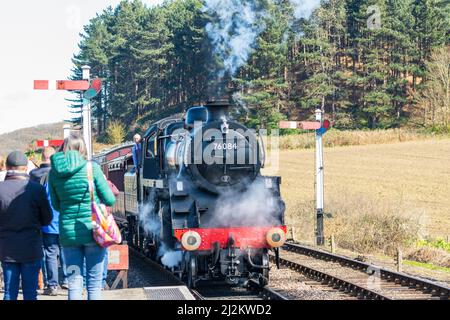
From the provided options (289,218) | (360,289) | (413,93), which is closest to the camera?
(360,289)

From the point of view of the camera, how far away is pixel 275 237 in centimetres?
1112

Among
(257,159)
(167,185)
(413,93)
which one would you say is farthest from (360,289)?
(413,93)

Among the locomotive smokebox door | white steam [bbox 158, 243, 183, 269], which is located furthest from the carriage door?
white steam [bbox 158, 243, 183, 269]

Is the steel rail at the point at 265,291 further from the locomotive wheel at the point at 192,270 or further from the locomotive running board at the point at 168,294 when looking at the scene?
the locomotive running board at the point at 168,294

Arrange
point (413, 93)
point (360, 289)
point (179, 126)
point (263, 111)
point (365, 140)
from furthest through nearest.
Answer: point (413, 93), point (365, 140), point (263, 111), point (179, 126), point (360, 289)

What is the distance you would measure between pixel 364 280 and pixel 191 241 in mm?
3375

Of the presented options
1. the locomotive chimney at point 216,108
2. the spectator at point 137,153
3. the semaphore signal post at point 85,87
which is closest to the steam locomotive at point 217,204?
the locomotive chimney at point 216,108

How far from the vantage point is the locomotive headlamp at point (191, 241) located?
1078 cm

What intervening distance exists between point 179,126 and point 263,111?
2683cm

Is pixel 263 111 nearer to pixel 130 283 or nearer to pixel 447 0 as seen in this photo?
pixel 130 283

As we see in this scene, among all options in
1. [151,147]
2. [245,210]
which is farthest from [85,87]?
[245,210]

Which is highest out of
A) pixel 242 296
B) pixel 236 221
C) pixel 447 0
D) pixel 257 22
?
pixel 447 0

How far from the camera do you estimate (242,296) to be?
1093 cm

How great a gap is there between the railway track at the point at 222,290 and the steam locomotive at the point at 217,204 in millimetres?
207
